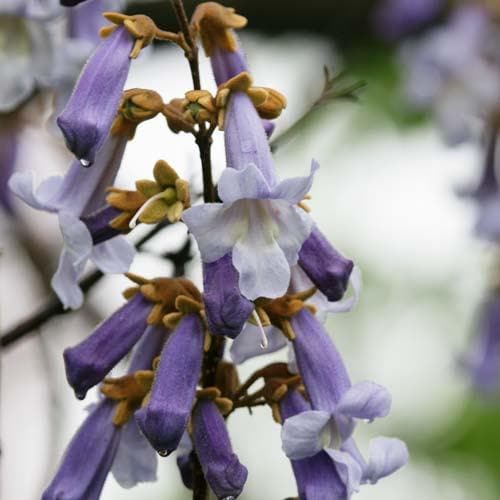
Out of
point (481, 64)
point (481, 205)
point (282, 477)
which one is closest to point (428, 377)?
point (282, 477)

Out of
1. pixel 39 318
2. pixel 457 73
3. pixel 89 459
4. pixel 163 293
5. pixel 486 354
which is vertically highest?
pixel 163 293

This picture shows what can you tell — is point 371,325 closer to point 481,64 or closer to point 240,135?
point 481,64

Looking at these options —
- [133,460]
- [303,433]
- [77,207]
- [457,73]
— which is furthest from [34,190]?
[457,73]

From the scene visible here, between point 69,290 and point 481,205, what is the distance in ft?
7.96

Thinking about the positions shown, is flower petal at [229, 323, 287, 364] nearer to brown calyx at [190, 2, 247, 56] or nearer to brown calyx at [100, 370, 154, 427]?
brown calyx at [100, 370, 154, 427]

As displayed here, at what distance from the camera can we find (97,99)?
5.74 ft

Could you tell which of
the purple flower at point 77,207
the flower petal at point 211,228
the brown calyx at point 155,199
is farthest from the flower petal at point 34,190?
the flower petal at point 211,228

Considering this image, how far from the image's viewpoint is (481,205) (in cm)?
405

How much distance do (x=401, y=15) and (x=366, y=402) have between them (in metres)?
3.38

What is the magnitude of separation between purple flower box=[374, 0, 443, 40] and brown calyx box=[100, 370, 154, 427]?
3.08m

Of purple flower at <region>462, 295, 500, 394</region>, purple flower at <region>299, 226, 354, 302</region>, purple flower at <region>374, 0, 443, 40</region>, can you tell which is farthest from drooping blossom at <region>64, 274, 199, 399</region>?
purple flower at <region>374, 0, 443, 40</region>

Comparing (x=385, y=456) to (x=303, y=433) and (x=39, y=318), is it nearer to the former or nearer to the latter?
(x=303, y=433)

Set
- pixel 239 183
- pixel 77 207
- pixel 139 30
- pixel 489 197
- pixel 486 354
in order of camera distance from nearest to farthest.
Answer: pixel 239 183 → pixel 139 30 → pixel 77 207 → pixel 489 197 → pixel 486 354

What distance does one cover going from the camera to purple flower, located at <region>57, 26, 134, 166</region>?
5.55 ft
